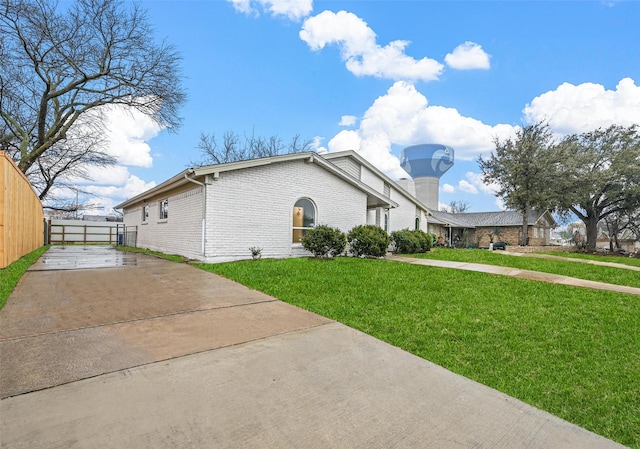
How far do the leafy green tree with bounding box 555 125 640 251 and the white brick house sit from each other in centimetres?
1709

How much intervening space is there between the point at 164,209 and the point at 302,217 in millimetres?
6534

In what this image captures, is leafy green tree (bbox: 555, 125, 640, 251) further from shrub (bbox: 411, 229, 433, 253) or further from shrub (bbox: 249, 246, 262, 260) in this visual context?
shrub (bbox: 249, 246, 262, 260)

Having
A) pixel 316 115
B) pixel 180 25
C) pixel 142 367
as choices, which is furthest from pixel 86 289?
pixel 316 115

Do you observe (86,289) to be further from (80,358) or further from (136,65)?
(136,65)

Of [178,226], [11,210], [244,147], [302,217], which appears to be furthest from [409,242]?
[244,147]

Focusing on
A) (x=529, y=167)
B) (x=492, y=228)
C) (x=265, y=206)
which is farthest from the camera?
(x=492, y=228)

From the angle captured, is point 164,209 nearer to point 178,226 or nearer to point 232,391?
point 178,226

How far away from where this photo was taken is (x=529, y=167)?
24109 mm

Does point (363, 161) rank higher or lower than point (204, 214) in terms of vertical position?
higher

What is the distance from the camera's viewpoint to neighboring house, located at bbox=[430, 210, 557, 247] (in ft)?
108

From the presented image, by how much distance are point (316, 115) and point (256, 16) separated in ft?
23.1

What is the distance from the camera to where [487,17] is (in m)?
11.0

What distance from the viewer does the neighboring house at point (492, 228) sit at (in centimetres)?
3294

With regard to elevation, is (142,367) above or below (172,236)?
below
